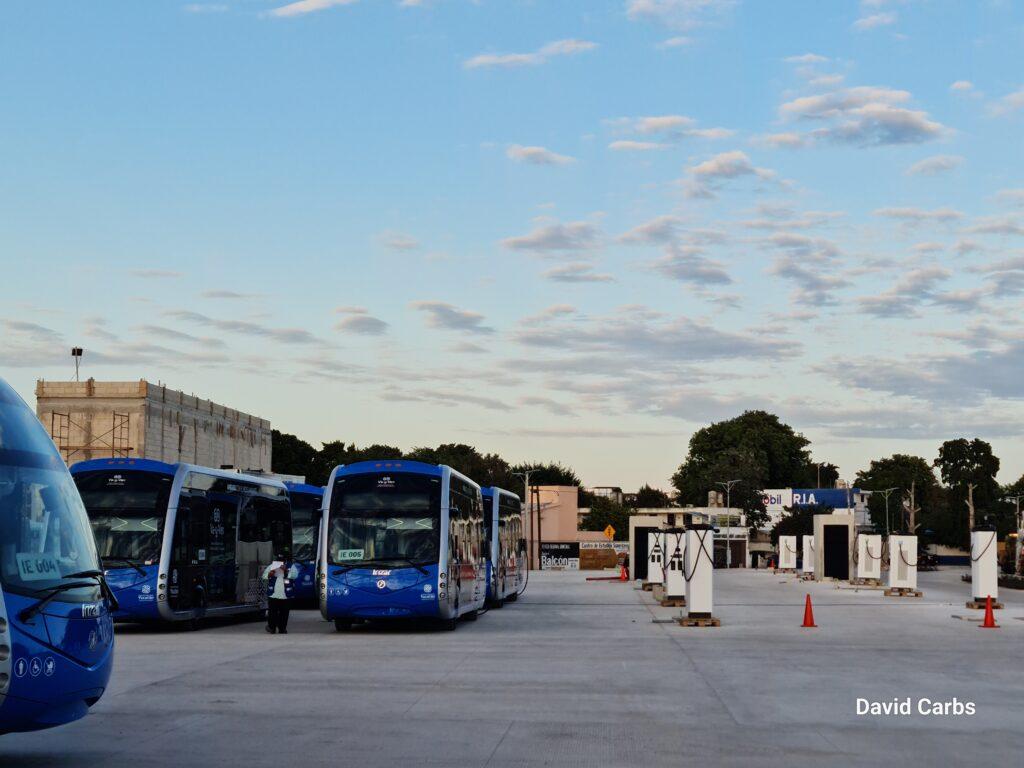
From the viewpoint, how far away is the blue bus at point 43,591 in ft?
29.9

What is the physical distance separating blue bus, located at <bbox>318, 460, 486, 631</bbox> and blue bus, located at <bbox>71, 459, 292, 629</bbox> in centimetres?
264

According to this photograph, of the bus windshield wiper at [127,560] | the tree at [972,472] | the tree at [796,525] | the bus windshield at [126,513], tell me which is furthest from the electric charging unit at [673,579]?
the tree at [972,472]

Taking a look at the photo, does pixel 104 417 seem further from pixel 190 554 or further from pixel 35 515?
pixel 35 515

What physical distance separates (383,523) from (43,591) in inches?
624

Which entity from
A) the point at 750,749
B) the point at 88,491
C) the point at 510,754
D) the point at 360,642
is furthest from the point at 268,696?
the point at 88,491

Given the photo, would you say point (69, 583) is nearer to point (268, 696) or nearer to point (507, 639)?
point (268, 696)

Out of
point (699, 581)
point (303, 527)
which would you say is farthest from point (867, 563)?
point (699, 581)

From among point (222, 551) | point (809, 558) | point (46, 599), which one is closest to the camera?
point (46, 599)

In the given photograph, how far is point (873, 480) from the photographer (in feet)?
572

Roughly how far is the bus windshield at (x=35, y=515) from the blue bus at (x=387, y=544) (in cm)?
1467

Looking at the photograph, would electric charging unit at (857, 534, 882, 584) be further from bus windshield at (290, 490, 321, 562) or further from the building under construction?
the building under construction

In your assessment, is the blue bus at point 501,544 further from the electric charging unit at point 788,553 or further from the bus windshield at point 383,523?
the electric charging unit at point 788,553

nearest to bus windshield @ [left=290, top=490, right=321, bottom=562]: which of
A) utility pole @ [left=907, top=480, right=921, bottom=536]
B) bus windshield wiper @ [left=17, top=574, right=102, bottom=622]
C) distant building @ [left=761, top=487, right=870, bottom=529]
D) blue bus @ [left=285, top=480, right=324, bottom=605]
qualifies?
blue bus @ [left=285, top=480, right=324, bottom=605]

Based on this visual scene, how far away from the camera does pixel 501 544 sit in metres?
36.8
